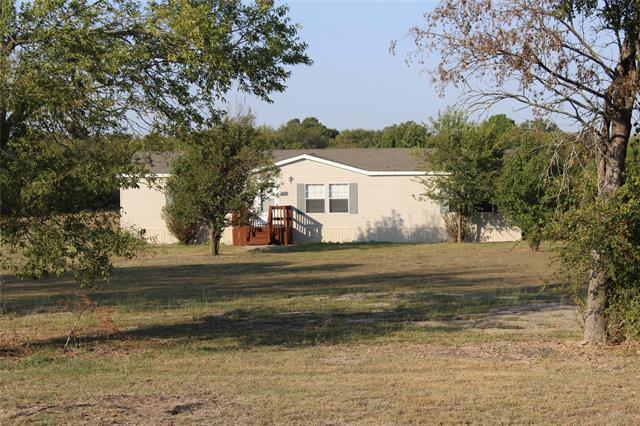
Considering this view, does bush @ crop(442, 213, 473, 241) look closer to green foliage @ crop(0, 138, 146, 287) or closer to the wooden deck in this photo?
the wooden deck

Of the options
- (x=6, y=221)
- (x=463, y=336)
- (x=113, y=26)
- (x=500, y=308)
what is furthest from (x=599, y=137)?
(x=6, y=221)

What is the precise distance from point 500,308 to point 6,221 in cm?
908

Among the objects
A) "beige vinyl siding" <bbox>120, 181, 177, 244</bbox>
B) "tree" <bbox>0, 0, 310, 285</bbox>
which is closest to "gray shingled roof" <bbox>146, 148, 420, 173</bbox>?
"beige vinyl siding" <bbox>120, 181, 177, 244</bbox>

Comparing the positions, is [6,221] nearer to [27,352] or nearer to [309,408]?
[27,352]

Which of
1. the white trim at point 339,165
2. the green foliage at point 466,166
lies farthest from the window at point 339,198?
the green foliage at point 466,166

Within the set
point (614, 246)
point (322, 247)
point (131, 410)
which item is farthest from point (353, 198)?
point (131, 410)

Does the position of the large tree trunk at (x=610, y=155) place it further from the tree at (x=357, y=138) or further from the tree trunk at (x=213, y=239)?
the tree at (x=357, y=138)

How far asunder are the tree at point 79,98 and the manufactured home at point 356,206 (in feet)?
81.2

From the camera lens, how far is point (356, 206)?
37.1 metres

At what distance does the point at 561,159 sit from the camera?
1239 centimetres

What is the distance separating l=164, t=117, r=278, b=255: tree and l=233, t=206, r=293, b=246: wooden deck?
20.2 feet

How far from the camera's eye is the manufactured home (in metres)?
36.5

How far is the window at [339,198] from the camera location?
37.1 metres

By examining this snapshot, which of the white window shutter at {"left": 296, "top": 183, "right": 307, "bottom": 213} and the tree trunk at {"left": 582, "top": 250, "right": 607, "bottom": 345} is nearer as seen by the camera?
the tree trunk at {"left": 582, "top": 250, "right": 607, "bottom": 345}
